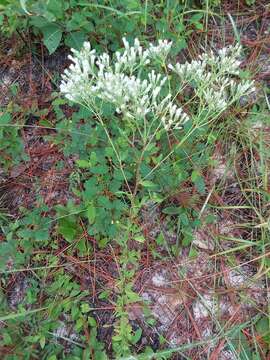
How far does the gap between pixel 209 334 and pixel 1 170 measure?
4.91ft

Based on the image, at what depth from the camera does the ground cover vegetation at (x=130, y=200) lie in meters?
2.21

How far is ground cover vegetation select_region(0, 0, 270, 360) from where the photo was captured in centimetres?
221

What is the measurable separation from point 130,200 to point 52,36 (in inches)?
41.1

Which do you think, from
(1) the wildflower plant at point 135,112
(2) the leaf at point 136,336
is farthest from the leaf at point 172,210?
(2) the leaf at point 136,336

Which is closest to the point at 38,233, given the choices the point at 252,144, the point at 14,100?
the point at 14,100

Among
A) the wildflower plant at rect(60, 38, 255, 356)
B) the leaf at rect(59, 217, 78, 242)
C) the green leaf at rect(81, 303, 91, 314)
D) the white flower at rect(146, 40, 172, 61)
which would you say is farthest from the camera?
the leaf at rect(59, 217, 78, 242)

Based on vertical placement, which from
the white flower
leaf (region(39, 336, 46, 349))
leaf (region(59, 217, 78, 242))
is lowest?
leaf (region(39, 336, 46, 349))

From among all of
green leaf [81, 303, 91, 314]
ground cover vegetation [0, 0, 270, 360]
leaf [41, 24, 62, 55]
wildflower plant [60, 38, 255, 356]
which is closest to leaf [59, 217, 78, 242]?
ground cover vegetation [0, 0, 270, 360]

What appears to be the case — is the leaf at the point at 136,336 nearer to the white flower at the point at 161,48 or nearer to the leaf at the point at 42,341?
the leaf at the point at 42,341

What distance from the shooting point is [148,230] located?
2436mm

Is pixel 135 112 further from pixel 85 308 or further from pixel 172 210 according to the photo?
pixel 85 308

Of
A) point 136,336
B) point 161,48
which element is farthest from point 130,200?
point 161,48

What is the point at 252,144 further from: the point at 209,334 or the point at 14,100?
the point at 14,100

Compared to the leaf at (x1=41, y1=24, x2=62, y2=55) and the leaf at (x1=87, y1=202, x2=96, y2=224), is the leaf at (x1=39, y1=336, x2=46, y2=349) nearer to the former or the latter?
the leaf at (x1=87, y1=202, x2=96, y2=224)
